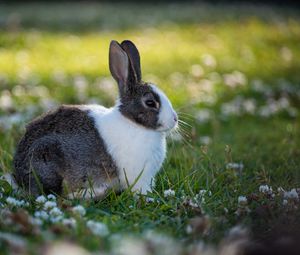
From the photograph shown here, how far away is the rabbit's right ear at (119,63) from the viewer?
218 inches

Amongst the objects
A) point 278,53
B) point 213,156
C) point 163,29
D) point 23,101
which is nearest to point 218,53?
point 278,53

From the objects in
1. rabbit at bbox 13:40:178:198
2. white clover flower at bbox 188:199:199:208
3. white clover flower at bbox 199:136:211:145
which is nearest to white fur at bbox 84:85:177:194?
rabbit at bbox 13:40:178:198

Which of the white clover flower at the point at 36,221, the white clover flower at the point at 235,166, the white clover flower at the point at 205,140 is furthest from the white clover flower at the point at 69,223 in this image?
the white clover flower at the point at 205,140

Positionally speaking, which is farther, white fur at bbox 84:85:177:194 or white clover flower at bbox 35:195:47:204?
white fur at bbox 84:85:177:194

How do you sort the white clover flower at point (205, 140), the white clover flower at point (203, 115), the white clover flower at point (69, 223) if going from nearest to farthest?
the white clover flower at point (69, 223) < the white clover flower at point (205, 140) < the white clover flower at point (203, 115)

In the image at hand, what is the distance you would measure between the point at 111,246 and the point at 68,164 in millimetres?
1661

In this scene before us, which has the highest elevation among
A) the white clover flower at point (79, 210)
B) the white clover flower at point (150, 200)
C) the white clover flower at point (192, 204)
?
the white clover flower at point (79, 210)

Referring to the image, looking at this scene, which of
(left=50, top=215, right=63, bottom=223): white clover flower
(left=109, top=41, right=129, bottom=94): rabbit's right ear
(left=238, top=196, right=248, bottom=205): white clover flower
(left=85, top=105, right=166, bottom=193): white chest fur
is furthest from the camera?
(left=109, top=41, right=129, bottom=94): rabbit's right ear

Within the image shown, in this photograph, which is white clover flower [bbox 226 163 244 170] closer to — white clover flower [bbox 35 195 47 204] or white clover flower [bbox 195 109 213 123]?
white clover flower [bbox 35 195 47 204]

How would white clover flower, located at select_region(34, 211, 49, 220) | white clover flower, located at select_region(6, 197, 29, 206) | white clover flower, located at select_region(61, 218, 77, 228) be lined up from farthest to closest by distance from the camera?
white clover flower, located at select_region(6, 197, 29, 206), white clover flower, located at select_region(34, 211, 49, 220), white clover flower, located at select_region(61, 218, 77, 228)

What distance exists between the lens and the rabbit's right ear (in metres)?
5.54

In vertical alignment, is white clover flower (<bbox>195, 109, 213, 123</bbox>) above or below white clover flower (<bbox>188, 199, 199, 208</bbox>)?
below

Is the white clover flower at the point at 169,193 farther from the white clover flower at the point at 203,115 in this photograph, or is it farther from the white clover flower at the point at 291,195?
the white clover flower at the point at 203,115

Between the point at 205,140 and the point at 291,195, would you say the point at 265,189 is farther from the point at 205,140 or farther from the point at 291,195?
the point at 205,140
